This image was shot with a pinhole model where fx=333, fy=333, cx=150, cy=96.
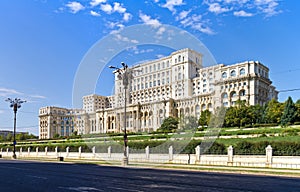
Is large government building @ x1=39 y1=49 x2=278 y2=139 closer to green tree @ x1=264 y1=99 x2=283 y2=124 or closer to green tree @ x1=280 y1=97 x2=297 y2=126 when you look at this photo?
green tree @ x1=264 y1=99 x2=283 y2=124

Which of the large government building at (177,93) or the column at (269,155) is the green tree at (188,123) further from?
the column at (269,155)

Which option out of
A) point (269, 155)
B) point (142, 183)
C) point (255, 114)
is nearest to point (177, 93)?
point (255, 114)

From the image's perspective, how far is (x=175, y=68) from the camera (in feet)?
400

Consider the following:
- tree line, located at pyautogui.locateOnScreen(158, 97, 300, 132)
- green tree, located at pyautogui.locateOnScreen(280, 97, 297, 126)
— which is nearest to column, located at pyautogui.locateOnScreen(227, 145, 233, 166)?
green tree, located at pyautogui.locateOnScreen(280, 97, 297, 126)

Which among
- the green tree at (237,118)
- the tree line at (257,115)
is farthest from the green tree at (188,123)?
the green tree at (237,118)

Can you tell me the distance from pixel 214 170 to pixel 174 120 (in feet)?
240

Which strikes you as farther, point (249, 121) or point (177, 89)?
point (177, 89)

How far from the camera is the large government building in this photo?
390 feet

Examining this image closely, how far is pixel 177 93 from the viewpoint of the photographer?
140 m

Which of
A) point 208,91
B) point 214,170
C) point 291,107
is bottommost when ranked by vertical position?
point 214,170

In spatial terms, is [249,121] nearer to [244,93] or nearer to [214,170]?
[244,93]

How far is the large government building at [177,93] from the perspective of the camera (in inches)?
4681

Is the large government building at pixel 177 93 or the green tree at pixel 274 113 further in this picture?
the large government building at pixel 177 93

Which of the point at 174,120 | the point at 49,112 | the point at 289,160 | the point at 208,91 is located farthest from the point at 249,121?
the point at 49,112
